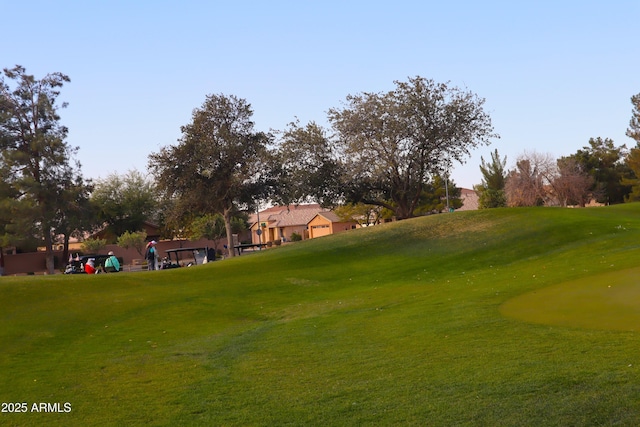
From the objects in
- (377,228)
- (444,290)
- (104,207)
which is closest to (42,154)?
(104,207)

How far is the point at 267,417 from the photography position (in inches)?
338

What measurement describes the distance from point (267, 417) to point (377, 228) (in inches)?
1213

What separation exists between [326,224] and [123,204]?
2977 cm

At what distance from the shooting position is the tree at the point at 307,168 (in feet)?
159

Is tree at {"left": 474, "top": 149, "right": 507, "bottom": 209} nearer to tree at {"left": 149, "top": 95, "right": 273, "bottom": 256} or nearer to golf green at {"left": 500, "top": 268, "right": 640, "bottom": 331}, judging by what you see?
tree at {"left": 149, "top": 95, "right": 273, "bottom": 256}

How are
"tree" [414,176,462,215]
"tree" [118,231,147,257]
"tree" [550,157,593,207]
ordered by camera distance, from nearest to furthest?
"tree" [118,231,147,257] → "tree" [550,157,593,207] → "tree" [414,176,462,215]

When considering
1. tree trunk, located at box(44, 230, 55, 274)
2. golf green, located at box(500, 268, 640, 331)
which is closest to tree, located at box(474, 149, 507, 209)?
tree trunk, located at box(44, 230, 55, 274)

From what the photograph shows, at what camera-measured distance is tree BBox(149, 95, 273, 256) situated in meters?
46.1

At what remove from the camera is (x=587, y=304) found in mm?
13828

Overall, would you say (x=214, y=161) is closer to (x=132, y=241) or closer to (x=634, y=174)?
(x=132, y=241)

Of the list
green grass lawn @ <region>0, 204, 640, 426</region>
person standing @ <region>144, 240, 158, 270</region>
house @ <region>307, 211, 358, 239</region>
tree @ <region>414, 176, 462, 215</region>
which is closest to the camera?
green grass lawn @ <region>0, 204, 640, 426</region>

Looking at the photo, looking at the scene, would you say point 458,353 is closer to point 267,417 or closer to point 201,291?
point 267,417

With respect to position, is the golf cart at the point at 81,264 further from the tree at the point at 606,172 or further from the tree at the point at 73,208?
the tree at the point at 606,172

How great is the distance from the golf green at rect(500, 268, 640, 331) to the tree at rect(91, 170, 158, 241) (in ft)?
226
